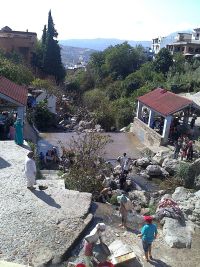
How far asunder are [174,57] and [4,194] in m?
49.4

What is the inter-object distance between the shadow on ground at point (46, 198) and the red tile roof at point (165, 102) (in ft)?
43.3

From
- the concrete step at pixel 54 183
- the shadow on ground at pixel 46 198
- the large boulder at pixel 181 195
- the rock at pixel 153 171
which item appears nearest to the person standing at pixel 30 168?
the shadow on ground at pixel 46 198

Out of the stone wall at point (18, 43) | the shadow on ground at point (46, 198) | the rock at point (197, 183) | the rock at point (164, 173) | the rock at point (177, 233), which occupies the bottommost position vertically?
the rock at point (164, 173)

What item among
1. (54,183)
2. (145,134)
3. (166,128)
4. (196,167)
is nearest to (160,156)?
(166,128)

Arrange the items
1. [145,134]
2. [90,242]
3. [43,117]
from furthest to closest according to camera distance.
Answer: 1. [43,117]
2. [145,134]
3. [90,242]

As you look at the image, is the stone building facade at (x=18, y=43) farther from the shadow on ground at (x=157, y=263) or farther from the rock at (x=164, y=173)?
the shadow on ground at (x=157, y=263)

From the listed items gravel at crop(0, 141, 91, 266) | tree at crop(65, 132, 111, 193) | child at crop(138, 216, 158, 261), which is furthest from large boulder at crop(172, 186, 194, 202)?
child at crop(138, 216, 158, 261)

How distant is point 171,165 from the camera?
1980 centimetres

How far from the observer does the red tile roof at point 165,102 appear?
23.3 m

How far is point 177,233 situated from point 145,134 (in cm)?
1537

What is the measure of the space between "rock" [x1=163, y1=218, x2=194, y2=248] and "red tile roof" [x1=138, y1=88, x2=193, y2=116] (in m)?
12.3

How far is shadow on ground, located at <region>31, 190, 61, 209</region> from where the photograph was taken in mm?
11027

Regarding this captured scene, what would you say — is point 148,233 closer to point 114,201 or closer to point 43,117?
point 114,201

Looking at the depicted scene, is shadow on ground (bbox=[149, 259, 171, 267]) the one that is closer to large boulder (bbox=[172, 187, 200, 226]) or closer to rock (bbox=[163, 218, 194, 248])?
rock (bbox=[163, 218, 194, 248])
